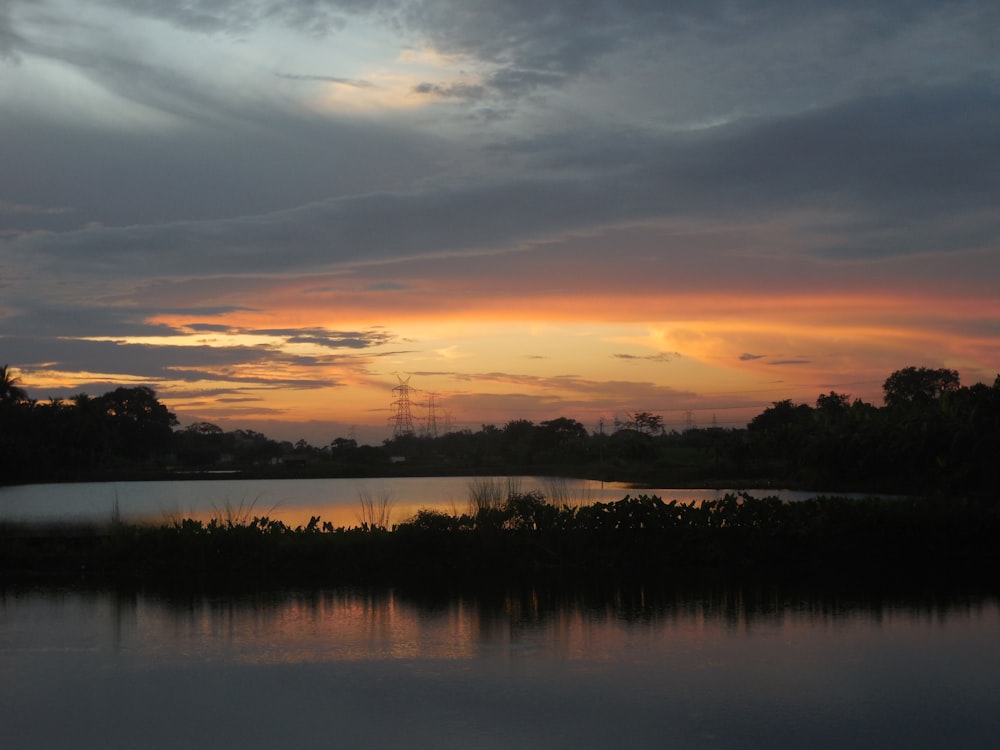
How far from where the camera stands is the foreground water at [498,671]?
8.66 metres

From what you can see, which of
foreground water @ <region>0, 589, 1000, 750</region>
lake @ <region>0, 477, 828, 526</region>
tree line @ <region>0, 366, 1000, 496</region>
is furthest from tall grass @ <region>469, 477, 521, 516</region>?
tree line @ <region>0, 366, 1000, 496</region>

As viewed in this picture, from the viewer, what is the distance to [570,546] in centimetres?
1759

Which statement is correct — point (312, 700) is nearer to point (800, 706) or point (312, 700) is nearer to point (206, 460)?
point (800, 706)

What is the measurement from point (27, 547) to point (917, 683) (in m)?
15.1

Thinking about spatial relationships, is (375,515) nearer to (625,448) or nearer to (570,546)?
(570,546)

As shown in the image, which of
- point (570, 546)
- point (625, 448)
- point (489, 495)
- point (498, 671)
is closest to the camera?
point (498, 671)

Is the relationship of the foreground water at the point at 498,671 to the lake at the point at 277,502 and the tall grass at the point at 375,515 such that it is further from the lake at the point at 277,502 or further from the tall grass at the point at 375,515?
the lake at the point at 277,502

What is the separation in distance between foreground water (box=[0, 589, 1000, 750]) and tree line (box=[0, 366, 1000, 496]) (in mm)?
22421

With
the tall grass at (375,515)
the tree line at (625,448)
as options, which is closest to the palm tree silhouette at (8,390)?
the tree line at (625,448)

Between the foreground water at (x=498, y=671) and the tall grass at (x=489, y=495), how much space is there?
8.62 feet

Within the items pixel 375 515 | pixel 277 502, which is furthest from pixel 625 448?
pixel 375 515

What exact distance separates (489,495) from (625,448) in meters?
53.2

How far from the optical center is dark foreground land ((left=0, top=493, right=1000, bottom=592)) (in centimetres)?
1716

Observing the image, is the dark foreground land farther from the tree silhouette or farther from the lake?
the tree silhouette
